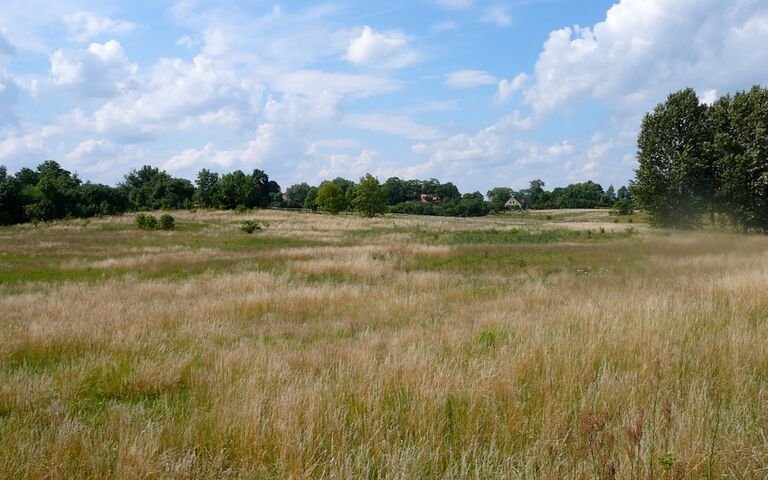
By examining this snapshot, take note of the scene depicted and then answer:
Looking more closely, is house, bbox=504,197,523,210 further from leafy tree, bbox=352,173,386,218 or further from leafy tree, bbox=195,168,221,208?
leafy tree, bbox=195,168,221,208

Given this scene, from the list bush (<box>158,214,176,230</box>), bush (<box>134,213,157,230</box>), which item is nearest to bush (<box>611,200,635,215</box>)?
bush (<box>158,214,176,230</box>)

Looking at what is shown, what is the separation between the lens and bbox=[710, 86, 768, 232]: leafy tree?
120ft

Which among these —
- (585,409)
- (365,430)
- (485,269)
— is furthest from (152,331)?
(485,269)

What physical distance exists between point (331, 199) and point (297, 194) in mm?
75177

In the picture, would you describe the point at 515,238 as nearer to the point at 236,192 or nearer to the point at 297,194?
the point at 236,192

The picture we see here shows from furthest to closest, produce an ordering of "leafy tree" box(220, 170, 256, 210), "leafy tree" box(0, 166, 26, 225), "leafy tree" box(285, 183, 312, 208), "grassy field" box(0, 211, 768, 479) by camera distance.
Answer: "leafy tree" box(285, 183, 312, 208) < "leafy tree" box(220, 170, 256, 210) < "leafy tree" box(0, 166, 26, 225) < "grassy field" box(0, 211, 768, 479)

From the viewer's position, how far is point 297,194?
164m

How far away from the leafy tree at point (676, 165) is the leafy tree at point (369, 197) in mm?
46132

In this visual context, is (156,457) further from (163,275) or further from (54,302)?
(163,275)

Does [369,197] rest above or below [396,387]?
above

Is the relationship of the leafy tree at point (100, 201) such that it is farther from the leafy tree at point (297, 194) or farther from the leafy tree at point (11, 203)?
the leafy tree at point (297, 194)

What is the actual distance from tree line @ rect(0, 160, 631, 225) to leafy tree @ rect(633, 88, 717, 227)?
4727cm

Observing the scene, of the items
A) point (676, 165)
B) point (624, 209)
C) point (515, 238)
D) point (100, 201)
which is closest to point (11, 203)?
point (100, 201)

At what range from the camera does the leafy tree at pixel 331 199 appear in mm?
91875
